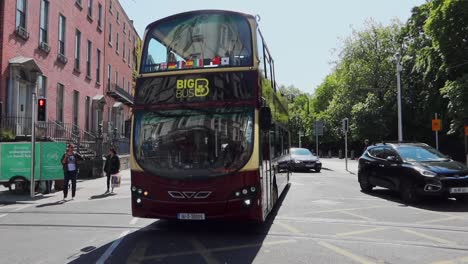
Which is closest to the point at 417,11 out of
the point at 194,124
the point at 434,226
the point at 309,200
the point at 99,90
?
the point at 99,90

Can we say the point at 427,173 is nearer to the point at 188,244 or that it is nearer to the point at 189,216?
the point at 189,216

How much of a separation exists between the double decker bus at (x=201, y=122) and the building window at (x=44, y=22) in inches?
589

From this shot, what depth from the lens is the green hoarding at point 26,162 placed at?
14.4 meters

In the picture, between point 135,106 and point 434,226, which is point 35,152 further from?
point 434,226

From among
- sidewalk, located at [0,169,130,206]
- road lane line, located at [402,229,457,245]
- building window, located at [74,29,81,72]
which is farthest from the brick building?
road lane line, located at [402,229,457,245]

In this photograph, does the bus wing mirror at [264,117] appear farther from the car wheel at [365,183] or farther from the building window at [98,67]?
the building window at [98,67]

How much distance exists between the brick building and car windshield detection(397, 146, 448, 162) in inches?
567

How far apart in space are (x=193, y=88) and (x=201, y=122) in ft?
2.18

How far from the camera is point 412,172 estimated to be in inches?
458

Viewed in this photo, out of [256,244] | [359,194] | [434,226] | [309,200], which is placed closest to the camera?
[256,244]

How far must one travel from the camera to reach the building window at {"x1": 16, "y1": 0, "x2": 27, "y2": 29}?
60.5ft

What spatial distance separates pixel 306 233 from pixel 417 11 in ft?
111

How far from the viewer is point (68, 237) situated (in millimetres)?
7664

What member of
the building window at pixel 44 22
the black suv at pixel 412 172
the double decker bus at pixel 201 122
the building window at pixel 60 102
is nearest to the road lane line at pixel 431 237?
the double decker bus at pixel 201 122
